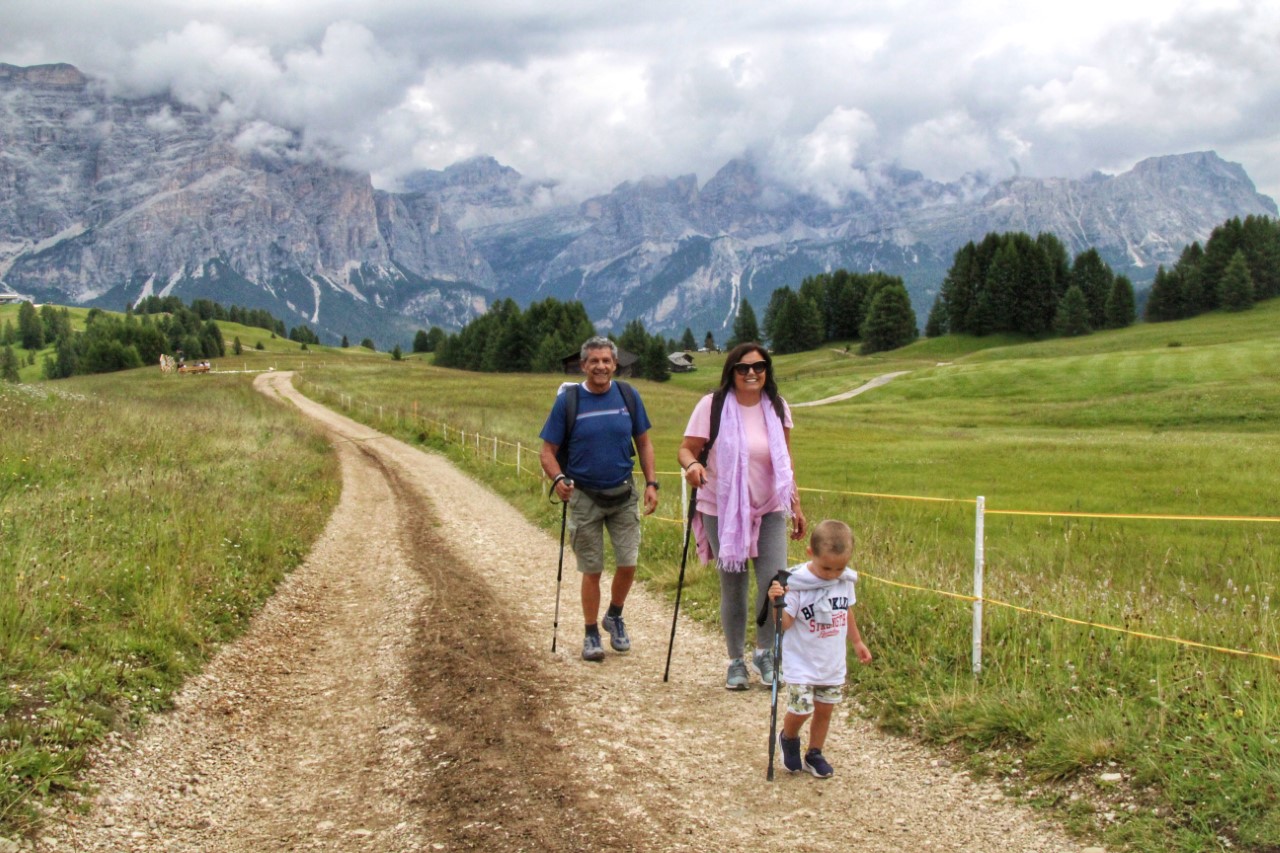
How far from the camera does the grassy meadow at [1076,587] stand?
491 cm

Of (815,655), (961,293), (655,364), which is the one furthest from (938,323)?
(815,655)

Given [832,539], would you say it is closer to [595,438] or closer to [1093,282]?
[595,438]

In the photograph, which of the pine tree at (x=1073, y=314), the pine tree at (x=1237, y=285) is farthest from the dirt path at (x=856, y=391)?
the pine tree at (x=1237, y=285)

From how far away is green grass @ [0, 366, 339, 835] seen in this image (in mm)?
5617

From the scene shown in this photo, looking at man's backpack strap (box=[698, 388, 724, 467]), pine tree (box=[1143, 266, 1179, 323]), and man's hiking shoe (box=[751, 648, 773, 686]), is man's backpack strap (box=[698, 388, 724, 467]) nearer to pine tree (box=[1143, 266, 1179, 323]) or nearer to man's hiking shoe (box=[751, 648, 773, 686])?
man's hiking shoe (box=[751, 648, 773, 686])

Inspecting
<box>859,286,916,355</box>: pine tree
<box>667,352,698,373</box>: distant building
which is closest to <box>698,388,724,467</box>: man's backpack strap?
<box>859,286,916,355</box>: pine tree

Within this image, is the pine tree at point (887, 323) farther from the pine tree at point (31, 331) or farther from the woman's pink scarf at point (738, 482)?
the pine tree at point (31, 331)

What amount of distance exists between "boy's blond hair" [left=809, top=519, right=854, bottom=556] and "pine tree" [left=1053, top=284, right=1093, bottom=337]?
112770mm

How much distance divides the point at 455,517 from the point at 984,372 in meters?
58.8

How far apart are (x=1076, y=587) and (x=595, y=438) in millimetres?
5330

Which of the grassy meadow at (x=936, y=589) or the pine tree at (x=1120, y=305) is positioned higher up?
the pine tree at (x=1120, y=305)

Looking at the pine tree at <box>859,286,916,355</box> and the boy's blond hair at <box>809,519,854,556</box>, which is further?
the pine tree at <box>859,286,916,355</box>

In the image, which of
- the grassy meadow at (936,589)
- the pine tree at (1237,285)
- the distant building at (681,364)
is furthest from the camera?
the distant building at (681,364)

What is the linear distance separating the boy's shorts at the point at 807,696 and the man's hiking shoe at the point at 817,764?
8.9 inches
